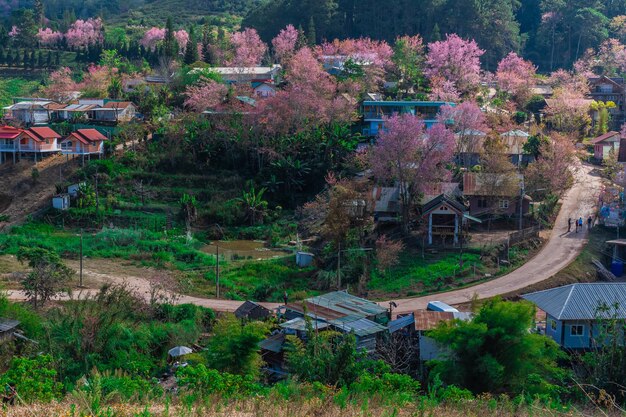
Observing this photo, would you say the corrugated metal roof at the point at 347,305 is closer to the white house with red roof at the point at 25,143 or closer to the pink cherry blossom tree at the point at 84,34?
the white house with red roof at the point at 25,143

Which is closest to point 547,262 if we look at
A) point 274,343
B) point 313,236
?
point 313,236

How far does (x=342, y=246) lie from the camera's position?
2659 cm

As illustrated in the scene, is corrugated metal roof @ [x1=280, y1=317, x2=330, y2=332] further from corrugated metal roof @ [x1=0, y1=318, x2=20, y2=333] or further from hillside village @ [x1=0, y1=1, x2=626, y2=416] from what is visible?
corrugated metal roof @ [x1=0, y1=318, x2=20, y2=333]

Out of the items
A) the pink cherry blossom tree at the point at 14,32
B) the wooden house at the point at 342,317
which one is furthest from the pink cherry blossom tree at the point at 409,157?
the pink cherry blossom tree at the point at 14,32

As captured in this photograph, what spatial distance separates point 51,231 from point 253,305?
46.0 ft

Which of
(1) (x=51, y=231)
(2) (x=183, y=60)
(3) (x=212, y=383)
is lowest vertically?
(1) (x=51, y=231)

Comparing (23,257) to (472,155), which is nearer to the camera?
(23,257)

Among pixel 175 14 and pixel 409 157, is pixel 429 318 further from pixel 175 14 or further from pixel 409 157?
pixel 175 14

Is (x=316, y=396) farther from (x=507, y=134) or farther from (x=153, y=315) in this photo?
(x=507, y=134)

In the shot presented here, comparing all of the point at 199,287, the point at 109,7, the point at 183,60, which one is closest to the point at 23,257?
the point at 199,287

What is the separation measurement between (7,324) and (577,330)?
1304 centimetres

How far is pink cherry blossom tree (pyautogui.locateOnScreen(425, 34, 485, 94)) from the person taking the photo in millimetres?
45188

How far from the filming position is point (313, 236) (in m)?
30.8

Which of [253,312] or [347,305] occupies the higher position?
[347,305]
